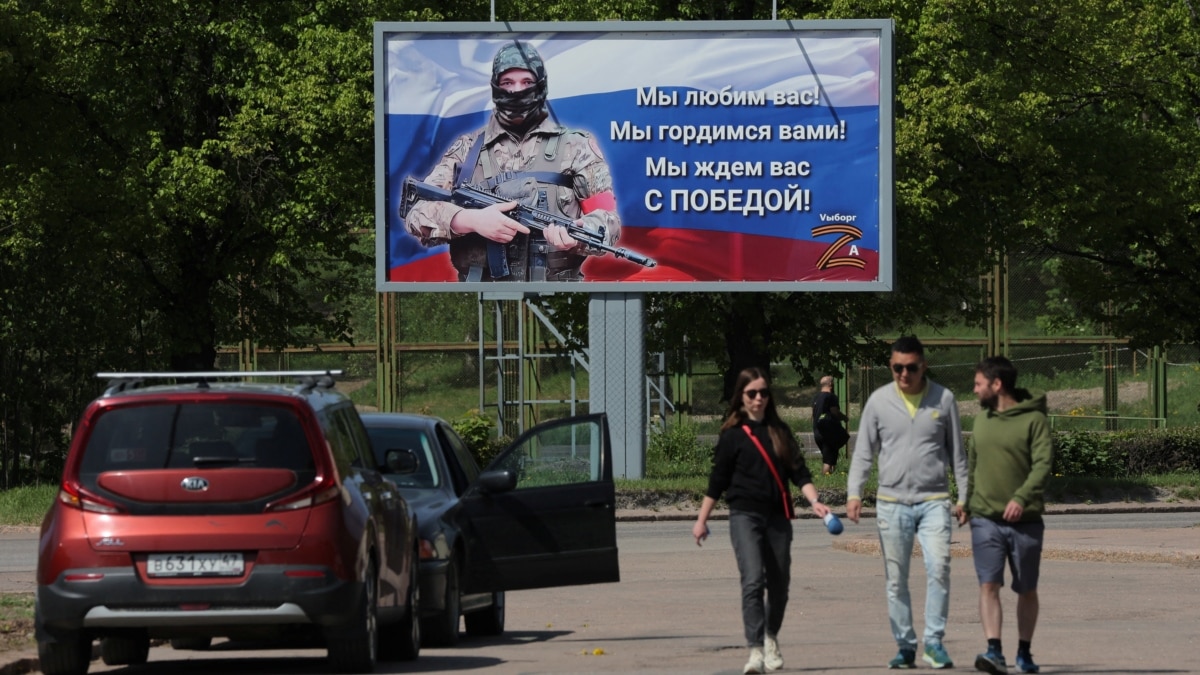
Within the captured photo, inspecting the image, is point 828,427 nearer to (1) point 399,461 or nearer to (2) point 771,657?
(1) point 399,461

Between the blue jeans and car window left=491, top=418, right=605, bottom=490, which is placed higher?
car window left=491, top=418, right=605, bottom=490

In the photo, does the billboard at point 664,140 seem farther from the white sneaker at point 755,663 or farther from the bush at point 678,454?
the white sneaker at point 755,663

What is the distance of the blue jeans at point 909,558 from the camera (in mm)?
10703

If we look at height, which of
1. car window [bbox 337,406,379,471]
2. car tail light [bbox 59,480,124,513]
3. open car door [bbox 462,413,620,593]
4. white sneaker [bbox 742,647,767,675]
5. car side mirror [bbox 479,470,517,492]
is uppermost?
car window [bbox 337,406,379,471]

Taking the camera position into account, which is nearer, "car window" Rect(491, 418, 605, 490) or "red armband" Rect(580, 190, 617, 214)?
"car window" Rect(491, 418, 605, 490)

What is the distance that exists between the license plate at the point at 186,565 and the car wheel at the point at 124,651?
169 centimetres

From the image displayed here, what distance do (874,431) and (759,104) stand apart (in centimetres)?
1797

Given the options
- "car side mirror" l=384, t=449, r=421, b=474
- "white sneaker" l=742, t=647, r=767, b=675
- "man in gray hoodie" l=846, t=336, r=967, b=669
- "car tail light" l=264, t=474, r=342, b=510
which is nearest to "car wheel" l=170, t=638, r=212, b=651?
"car side mirror" l=384, t=449, r=421, b=474

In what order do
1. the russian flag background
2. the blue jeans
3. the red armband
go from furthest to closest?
the russian flag background < the red armband < the blue jeans

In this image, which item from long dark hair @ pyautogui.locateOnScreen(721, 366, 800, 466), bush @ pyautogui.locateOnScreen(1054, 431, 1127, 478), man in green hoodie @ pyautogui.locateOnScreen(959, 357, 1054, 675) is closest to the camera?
man in green hoodie @ pyautogui.locateOnScreen(959, 357, 1054, 675)

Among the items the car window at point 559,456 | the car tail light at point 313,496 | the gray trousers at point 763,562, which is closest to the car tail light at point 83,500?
the car tail light at point 313,496

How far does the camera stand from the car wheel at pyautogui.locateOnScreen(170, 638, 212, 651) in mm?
13163

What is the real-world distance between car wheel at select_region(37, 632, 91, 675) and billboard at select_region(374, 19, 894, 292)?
58.2ft

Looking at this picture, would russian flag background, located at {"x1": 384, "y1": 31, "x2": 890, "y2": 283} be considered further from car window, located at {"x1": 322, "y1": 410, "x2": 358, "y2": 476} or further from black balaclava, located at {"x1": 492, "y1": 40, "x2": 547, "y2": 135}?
car window, located at {"x1": 322, "y1": 410, "x2": 358, "y2": 476}
